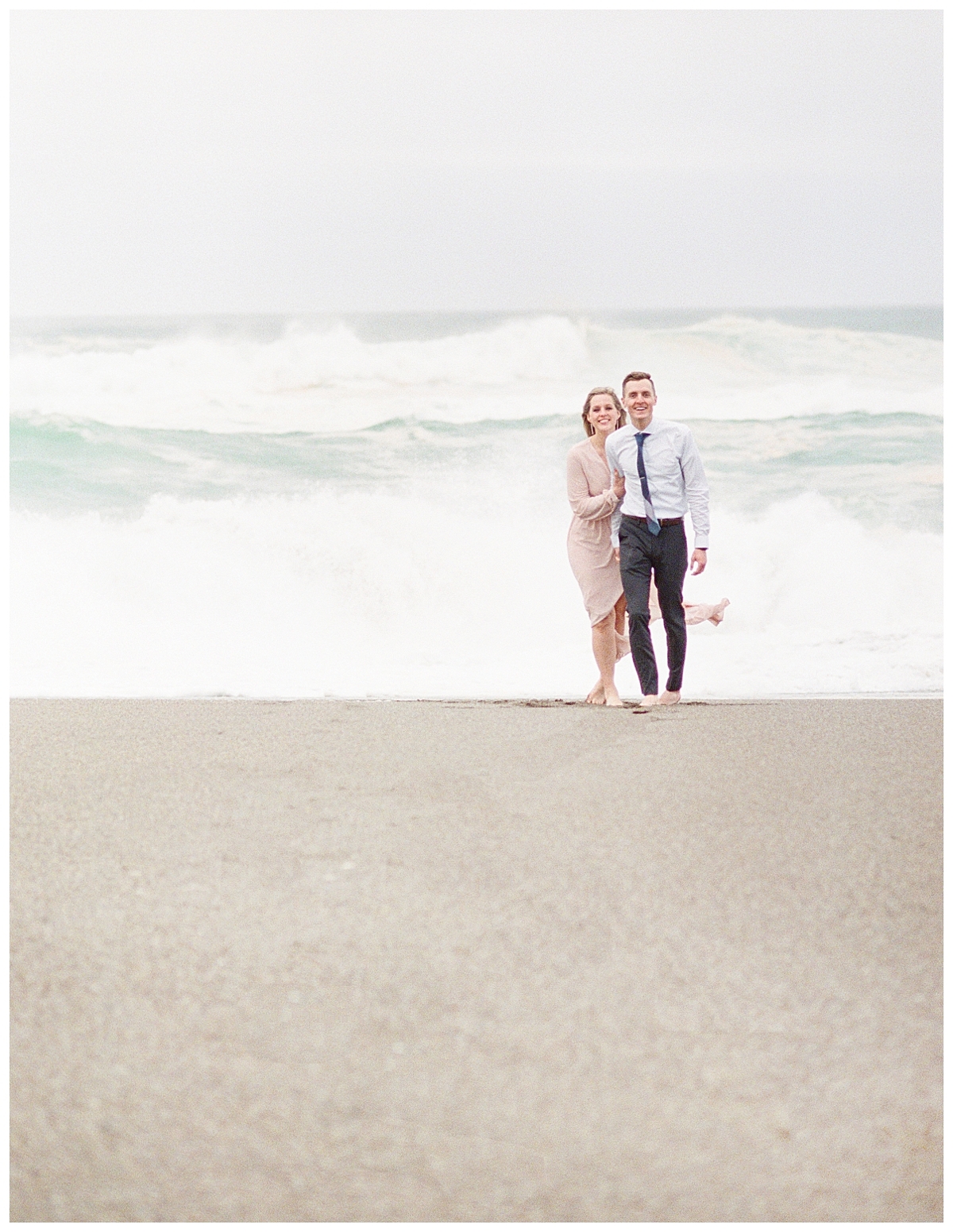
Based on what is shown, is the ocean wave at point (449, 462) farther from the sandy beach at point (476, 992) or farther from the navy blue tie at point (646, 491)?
the sandy beach at point (476, 992)

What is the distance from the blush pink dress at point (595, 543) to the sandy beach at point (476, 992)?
1065 millimetres

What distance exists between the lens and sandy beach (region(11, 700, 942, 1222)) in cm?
145

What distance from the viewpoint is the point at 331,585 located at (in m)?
5.30

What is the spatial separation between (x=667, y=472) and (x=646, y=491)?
86 mm

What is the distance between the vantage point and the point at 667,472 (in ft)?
11.6

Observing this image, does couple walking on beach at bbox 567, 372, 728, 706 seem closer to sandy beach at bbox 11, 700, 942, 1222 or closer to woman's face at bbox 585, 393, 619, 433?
woman's face at bbox 585, 393, 619, 433

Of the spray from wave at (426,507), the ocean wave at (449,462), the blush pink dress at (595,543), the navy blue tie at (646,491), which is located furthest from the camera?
the ocean wave at (449,462)

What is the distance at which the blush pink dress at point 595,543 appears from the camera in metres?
3.65

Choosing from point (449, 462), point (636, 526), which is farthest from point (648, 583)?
point (449, 462)

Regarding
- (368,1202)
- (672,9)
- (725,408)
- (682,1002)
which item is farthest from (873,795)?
(725,408)

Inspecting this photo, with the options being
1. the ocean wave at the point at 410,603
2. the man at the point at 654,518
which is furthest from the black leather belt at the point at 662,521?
the ocean wave at the point at 410,603

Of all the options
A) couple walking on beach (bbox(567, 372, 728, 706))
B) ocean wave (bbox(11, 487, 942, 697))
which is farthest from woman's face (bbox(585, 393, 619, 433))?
ocean wave (bbox(11, 487, 942, 697))

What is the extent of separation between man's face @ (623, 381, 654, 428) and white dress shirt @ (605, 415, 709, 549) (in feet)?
0.08

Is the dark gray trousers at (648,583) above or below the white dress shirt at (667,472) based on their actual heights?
below
